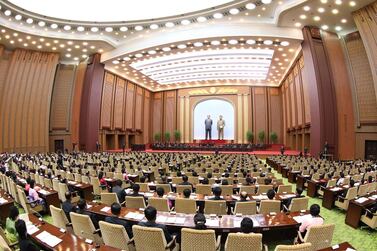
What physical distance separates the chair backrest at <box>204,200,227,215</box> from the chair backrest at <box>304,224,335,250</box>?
191 centimetres

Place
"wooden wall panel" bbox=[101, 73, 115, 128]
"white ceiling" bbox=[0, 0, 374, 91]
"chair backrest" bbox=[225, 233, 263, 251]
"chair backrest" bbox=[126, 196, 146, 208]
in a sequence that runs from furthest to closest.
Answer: "wooden wall panel" bbox=[101, 73, 115, 128]
"white ceiling" bbox=[0, 0, 374, 91]
"chair backrest" bbox=[126, 196, 146, 208]
"chair backrest" bbox=[225, 233, 263, 251]

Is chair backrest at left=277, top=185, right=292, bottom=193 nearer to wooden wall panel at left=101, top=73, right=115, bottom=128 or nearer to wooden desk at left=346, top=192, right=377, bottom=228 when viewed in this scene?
wooden desk at left=346, top=192, right=377, bottom=228

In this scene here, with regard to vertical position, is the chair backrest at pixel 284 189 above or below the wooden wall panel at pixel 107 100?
below

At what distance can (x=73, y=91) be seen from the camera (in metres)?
26.8

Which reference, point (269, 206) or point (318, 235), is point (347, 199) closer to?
point (269, 206)

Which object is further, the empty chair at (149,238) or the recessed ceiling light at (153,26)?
the recessed ceiling light at (153,26)

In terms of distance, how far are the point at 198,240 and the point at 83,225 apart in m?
1.84

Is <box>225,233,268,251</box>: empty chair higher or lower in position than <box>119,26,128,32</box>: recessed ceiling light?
lower

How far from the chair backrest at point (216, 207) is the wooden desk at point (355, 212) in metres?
3.12

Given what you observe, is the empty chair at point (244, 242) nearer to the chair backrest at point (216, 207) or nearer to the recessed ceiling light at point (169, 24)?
the chair backrest at point (216, 207)

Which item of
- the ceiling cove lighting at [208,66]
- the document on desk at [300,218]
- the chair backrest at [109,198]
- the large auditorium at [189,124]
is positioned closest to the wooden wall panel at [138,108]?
the large auditorium at [189,124]

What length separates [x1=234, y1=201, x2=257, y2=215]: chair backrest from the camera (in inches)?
210

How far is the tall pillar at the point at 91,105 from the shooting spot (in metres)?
25.2

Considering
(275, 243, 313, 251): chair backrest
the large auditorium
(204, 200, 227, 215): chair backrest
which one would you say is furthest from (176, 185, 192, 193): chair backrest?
(275, 243, 313, 251): chair backrest
